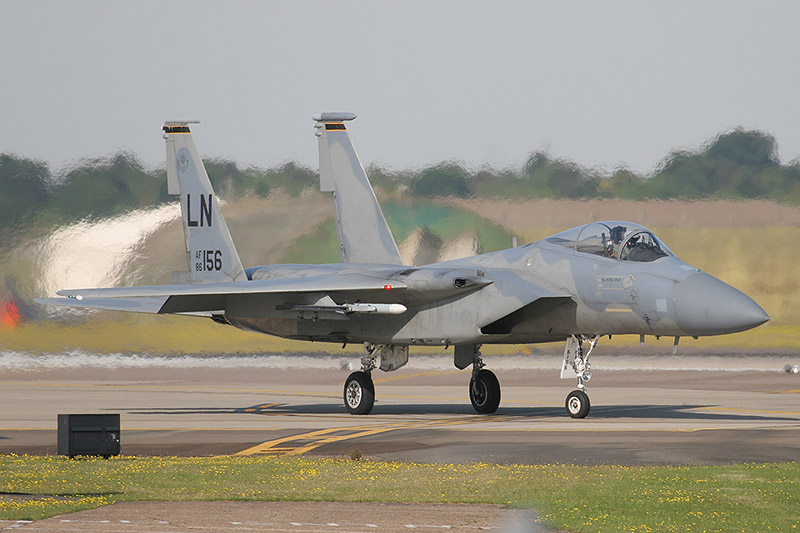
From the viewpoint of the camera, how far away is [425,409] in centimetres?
2122

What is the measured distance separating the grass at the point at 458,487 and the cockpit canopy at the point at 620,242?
6387 millimetres

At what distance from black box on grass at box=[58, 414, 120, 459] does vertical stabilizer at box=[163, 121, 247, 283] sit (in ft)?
34.0

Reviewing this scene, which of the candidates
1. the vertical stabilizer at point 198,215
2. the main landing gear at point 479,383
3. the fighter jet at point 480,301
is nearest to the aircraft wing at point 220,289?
the fighter jet at point 480,301

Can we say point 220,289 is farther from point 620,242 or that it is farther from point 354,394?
point 620,242

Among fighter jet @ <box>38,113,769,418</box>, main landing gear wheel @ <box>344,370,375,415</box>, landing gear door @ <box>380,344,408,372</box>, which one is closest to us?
fighter jet @ <box>38,113,769,418</box>

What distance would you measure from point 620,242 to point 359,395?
5.42 metres

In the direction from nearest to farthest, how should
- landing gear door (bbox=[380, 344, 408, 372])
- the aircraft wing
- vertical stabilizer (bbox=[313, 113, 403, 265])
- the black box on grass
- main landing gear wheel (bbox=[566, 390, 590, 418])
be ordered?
1. the black box on grass
2. main landing gear wheel (bbox=[566, 390, 590, 418])
3. the aircraft wing
4. landing gear door (bbox=[380, 344, 408, 372])
5. vertical stabilizer (bbox=[313, 113, 403, 265])

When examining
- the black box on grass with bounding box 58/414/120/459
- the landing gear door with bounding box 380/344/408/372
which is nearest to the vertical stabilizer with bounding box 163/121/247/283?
the landing gear door with bounding box 380/344/408/372

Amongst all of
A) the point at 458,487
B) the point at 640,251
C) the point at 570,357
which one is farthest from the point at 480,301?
the point at 458,487

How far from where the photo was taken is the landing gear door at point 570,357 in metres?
18.1

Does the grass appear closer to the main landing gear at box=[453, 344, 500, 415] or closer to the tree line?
→ the main landing gear at box=[453, 344, 500, 415]

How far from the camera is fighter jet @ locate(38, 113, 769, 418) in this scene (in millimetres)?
16938

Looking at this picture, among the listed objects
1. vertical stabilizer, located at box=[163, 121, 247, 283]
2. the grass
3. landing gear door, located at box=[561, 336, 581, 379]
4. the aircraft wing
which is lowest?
the grass

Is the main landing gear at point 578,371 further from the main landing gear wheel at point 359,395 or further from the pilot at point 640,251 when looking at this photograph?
the main landing gear wheel at point 359,395
